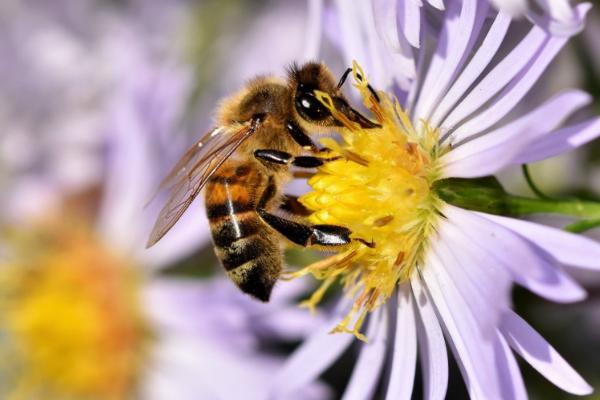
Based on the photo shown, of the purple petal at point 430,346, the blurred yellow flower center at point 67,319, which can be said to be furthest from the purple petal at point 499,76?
the blurred yellow flower center at point 67,319

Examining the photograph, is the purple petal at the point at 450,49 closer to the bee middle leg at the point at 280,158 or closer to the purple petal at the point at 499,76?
the purple petal at the point at 499,76

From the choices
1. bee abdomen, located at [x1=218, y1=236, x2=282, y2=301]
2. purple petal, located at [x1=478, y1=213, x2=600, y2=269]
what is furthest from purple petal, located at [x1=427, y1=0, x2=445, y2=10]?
bee abdomen, located at [x1=218, y1=236, x2=282, y2=301]

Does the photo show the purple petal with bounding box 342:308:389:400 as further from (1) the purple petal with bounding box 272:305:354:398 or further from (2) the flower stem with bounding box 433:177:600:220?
(2) the flower stem with bounding box 433:177:600:220

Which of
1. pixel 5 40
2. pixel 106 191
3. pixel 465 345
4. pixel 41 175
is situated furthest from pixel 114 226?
pixel 465 345

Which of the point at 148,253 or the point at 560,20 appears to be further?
the point at 148,253

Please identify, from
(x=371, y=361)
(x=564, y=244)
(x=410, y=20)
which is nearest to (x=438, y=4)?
(x=410, y=20)

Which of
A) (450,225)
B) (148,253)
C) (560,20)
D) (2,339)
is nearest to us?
(560,20)

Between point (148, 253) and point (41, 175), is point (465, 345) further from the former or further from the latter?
point (41, 175)
